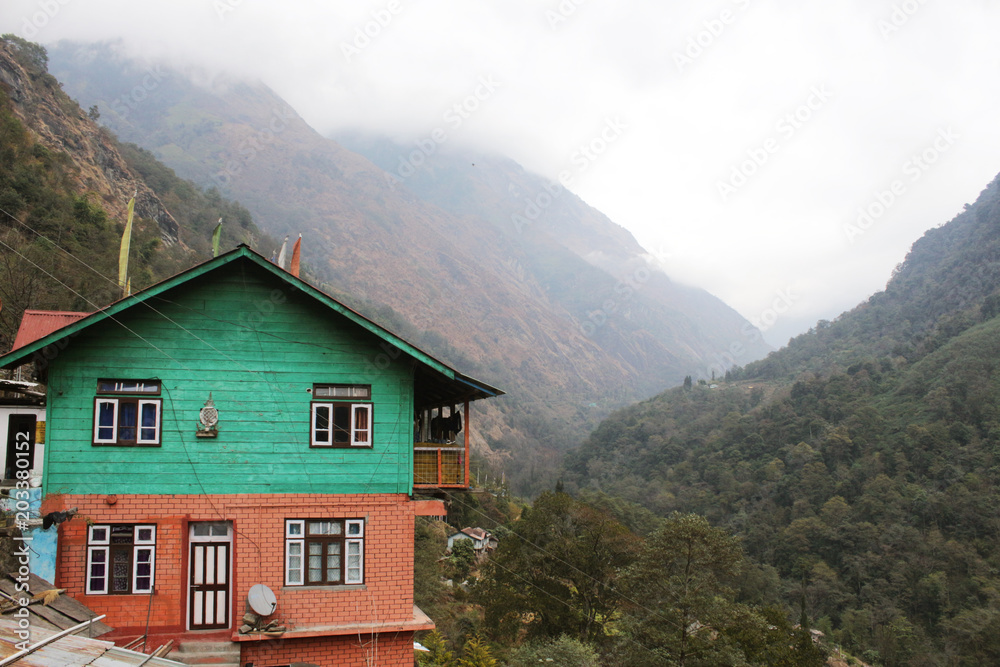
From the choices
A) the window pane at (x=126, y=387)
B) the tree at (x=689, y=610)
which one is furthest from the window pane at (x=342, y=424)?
the tree at (x=689, y=610)

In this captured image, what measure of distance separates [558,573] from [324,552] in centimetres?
2600

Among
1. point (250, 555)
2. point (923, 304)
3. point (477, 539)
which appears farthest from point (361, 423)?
point (923, 304)

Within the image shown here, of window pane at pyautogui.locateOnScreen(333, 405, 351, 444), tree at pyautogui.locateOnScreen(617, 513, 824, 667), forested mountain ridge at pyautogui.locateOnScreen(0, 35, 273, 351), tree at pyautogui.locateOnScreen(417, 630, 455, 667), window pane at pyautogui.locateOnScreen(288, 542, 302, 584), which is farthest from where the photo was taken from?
forested mountain ridge at pyautogui.locateOnScreen(0, 35, 273, 351)

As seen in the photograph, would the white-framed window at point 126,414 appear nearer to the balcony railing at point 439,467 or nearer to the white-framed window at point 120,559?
the white-framed window at point 120,559

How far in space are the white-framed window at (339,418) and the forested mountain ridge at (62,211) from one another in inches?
462

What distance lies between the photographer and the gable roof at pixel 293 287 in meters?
12.6

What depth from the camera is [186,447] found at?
13211 mm

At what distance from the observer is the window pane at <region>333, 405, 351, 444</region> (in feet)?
45.4

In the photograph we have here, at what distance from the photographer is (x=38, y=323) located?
635 inches

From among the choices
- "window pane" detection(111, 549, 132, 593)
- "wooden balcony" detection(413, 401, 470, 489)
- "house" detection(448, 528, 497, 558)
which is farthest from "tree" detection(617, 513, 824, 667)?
"house" detection(448, 528, 497, 558)

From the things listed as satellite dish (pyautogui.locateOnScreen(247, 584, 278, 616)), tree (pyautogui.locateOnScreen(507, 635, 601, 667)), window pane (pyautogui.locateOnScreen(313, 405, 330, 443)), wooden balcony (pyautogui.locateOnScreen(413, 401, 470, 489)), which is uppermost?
window pane (pyautogui.locateOnScreen(313, 405, 330, 443))

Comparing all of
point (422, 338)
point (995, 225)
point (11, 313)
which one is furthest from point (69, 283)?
point (995, 225)

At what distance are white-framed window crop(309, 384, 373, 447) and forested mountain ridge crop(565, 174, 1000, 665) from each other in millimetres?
61442

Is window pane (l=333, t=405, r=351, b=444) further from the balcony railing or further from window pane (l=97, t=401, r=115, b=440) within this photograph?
window pane (l=97, t=401, r=115, b=440)
